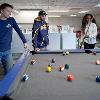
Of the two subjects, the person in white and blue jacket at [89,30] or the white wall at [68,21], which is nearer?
the person in white and blue jacket at [89,30]

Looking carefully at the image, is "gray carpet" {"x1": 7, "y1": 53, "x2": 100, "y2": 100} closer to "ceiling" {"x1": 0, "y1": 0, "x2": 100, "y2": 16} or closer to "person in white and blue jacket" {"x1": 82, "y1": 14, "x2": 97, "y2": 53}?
"person in white and blue jacket" {"x1": 82, "y1": 14, "x2": 97, "y2": 53}

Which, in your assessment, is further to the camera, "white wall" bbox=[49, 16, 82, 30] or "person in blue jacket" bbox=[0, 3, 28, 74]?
"white wall" bbox=[49, 16, 82, 30]

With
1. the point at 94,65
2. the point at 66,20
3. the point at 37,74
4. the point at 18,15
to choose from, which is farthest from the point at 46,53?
the point at 66,20

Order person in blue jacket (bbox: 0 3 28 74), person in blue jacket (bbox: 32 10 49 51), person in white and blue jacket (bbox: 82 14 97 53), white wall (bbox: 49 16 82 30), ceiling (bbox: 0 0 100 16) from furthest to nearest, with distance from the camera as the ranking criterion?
white wall (bbox: 49 16 82 30) < ceiling (bbox: 0 0 100 16) < person in white and blue jacket (bbox: 82 14 97 53) < person in blue jacket (bbox: 32 10 49 51) < person in blue jacket (bbox: 0 3 28 74)

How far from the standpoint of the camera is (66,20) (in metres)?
22.2

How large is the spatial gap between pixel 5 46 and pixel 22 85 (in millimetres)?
1780

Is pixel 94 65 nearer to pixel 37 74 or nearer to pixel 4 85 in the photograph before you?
pixel 37 74

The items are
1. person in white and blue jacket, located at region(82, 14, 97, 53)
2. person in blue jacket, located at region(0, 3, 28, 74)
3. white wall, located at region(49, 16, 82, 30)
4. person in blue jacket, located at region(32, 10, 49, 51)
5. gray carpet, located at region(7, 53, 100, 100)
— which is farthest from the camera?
white wall, located at region(49, 16, 82, 30)

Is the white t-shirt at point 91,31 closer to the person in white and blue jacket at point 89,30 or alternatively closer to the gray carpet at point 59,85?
the person in white and blue jacket at point 89,30

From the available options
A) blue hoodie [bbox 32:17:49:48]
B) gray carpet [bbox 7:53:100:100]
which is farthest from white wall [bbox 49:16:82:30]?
gray carpet [bbox 7:53:100:100]

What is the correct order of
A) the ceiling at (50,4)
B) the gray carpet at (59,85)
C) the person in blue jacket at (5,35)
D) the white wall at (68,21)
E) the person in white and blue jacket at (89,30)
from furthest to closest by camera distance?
→ the white wall at (68,21)
the ceiling at (50,4)
the person in white and blue jacket at (89,30)
the person in blue jacket at (5,35)
the gray carpet at (59,85)

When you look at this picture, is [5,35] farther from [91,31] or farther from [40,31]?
[91,31]

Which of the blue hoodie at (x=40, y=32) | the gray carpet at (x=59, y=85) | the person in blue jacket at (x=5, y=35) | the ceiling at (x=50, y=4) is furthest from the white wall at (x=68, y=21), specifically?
the gray carpet at (x=59, y=85)

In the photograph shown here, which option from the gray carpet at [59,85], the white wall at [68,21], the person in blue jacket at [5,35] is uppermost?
the white wall at [68,21]
